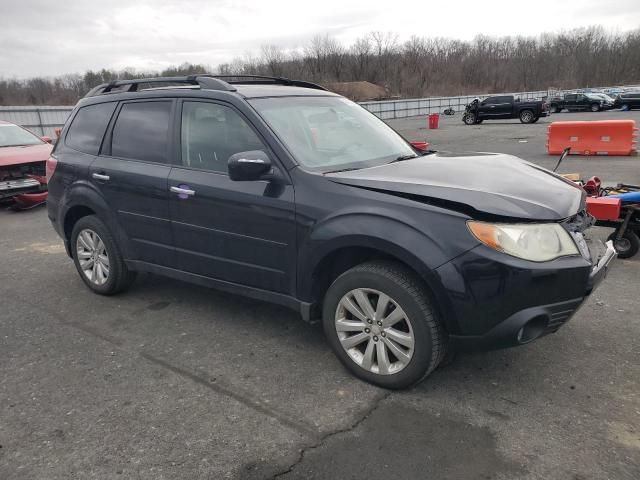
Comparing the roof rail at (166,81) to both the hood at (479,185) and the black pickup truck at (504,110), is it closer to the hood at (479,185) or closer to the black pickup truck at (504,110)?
the hood at (479,185)

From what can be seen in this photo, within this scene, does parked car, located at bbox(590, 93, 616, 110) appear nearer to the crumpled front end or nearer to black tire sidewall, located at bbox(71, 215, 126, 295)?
the crumpled front end

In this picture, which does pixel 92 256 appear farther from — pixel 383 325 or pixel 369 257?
pixel 383 325

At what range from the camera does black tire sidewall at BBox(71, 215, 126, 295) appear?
4613 mm

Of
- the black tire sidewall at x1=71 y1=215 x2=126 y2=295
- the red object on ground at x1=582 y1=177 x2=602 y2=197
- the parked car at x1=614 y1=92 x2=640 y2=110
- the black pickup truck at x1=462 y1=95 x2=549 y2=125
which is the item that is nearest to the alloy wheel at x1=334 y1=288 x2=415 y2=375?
the black tire sidewall at x1=71 y1=215 x2=126 y2=295

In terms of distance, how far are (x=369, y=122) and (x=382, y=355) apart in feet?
6.63

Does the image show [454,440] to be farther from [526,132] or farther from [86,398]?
[526,132]

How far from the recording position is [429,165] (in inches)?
140

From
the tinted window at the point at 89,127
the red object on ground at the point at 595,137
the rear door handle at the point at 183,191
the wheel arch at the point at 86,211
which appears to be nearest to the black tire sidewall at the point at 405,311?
the rear door handle at the point at 183,191

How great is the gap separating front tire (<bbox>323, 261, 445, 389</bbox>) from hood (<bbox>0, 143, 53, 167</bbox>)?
8173 millimetres

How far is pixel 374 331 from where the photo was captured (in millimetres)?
3129

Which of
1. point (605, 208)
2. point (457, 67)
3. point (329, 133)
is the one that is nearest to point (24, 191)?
point (329, 133)

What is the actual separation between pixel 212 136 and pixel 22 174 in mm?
7231

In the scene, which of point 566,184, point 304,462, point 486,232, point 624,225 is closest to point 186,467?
point 304,462

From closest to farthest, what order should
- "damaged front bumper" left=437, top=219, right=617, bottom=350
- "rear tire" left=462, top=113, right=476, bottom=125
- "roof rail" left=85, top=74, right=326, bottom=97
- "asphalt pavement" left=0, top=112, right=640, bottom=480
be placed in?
"asphalt pavement" left=0, top=112, right=640, bottom=480
"damaged front bumper" left=437, top=219, right=617, bottom=350
"roof rail" left=85, top=74, right=326, bottom=97
"rear tire" left=462, top=113, right=476, bottom=125
